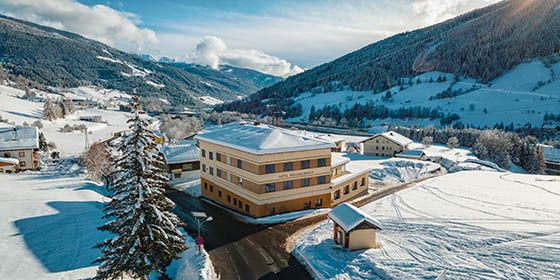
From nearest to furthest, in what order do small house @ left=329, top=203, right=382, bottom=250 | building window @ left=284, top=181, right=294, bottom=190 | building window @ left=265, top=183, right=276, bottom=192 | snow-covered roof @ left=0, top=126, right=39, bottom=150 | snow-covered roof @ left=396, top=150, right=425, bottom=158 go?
small house @ left=329, top=203, right=382, bottom=250 → building window @ left=265, top=183, right=276, bottom=192 → building window @ left=284, top=181, right=294, bottom=190 → snow-covered roof @ left=0, top=126, right=39, bottom=150 → snow-covered roof @ left=396, top=150, right=425, bottom=158

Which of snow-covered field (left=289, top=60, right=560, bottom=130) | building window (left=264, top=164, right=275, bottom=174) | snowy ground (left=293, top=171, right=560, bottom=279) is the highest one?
snow-covered field (left=289, top=60, right=560, bottom=130)

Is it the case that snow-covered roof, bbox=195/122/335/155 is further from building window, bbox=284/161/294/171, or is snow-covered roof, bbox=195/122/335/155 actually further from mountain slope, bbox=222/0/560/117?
mountain slope, bbox=222/0/560/117

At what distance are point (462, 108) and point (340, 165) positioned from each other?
418ft

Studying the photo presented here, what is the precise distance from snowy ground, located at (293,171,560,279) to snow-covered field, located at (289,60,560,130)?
105161 millimetres

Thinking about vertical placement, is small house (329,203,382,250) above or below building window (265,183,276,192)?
below

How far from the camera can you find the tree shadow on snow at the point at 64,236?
19.4 metres

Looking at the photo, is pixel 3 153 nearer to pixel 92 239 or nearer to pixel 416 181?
pixel 92 239

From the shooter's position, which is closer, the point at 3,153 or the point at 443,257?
the point at 443,257

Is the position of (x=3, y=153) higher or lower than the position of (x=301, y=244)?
higher

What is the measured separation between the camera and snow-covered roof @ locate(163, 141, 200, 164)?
145 feet

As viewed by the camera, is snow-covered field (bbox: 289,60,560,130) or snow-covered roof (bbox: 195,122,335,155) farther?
snow-covered field (bbox: 289,60,560,130)

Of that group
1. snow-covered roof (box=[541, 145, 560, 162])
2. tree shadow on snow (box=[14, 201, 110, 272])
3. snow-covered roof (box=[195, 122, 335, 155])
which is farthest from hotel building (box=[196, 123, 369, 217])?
snow-covered roof (box=[541, 145, 560, 162])

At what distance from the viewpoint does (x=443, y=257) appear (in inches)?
784

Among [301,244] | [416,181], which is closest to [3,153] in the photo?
[301,244]
